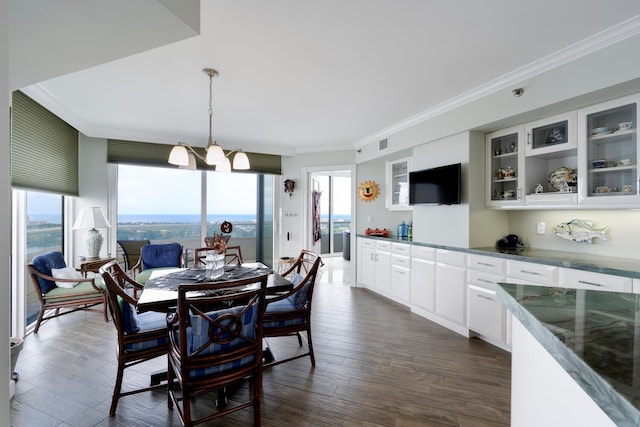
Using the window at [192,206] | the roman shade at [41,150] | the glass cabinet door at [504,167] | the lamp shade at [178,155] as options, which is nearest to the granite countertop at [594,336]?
the glass cabinet door at [504,167]

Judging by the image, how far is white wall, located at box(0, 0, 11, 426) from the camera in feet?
2.79

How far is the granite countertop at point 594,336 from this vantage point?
0.53 metres

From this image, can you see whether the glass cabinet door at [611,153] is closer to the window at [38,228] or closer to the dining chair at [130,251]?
the window at [38,228]

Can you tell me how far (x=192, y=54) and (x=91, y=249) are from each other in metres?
3.14

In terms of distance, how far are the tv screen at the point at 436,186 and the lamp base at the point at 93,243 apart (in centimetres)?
429

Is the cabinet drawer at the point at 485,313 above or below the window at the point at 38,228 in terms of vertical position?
below

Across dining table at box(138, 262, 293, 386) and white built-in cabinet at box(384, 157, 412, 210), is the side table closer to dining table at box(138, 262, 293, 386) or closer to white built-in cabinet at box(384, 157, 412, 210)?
dining table at box(138, 262, 293, 386)

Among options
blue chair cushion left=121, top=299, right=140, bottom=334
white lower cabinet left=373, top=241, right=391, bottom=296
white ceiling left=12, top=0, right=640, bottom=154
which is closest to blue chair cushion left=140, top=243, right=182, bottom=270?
white ceiling left=12, top=0, right=640, bottom=154

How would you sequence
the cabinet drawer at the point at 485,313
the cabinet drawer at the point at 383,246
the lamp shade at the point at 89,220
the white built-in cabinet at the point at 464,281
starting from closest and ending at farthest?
the white built-in cabinet at the point at 464,281 < the cabinet drawer at the point at 485,313 < the lamp shade at the point at 89,220 < the cabinet drawer at the point at 383,246

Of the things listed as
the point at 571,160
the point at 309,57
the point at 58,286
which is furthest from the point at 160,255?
the point at 571,160

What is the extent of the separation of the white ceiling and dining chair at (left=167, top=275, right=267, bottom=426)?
4.63 ft

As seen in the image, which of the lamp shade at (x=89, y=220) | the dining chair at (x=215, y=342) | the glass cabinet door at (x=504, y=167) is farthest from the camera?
the lamp shade at (x=89, y=220)

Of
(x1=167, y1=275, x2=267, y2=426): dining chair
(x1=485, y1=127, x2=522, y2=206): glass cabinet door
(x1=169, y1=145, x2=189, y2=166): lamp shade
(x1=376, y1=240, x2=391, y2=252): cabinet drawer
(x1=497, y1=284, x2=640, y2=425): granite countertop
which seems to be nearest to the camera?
(x1=497, y1=284, x2=640, y2=425): granite countertop

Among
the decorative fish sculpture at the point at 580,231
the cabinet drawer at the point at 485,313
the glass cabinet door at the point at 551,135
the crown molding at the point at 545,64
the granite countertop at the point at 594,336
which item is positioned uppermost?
the crown molding at the point at 545,64
